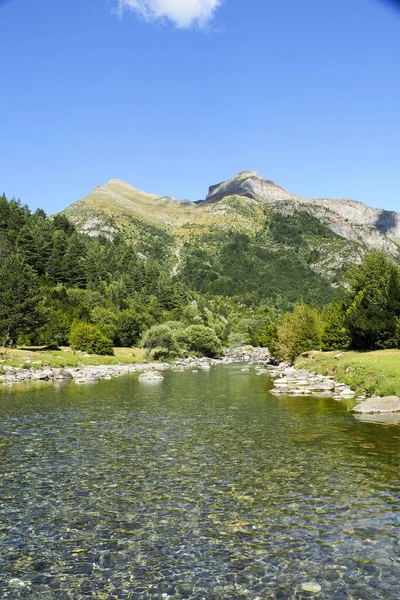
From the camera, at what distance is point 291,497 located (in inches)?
663

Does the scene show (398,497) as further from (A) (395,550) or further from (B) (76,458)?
(B) (76,458)

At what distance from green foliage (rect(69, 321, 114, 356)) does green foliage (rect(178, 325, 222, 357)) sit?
2573 centimetres

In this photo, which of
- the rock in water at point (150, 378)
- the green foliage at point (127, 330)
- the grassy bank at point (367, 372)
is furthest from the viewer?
the green foliage at point (127, 330)

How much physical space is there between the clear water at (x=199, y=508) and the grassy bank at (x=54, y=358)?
38138 millimetres

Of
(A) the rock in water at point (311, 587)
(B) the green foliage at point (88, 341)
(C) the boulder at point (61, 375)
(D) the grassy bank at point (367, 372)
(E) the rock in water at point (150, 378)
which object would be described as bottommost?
(E) the rock in water at point (150, 378)

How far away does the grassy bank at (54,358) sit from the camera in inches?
2647

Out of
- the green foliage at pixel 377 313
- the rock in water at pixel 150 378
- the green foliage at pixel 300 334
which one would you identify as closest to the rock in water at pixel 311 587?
the rock in water at pixel 150 378

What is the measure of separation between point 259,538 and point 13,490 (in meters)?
9.71

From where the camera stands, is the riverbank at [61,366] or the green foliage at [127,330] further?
the green foliage at [127,330]

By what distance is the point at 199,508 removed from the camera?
52.5ft

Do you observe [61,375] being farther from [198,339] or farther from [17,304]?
[198,339]

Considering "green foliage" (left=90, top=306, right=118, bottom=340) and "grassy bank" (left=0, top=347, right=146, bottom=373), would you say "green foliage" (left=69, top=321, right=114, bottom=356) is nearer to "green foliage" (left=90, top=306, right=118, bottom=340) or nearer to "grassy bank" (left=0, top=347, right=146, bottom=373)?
"grassy bank" (left=0, top=347, right=146, bottom=373)

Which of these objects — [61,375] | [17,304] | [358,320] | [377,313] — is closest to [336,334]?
[358,320]

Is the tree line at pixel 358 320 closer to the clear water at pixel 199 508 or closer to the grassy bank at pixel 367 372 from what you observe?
the grassy bank at pixel 367 372
